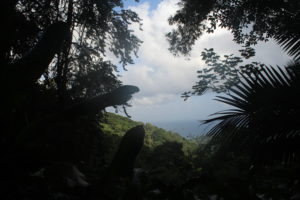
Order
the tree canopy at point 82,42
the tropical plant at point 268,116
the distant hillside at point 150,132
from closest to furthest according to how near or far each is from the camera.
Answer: the tropical plant at point 268,116
the tree canopy at point 82,42
the distant hillside at point 150,132

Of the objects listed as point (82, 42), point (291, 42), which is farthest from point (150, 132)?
point (291, 42)

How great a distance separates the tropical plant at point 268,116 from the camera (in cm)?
175

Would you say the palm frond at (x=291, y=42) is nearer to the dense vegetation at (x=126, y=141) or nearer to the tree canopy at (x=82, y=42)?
the dense vegetation at (x=126, y=141)

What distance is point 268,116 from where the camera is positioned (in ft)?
5.92

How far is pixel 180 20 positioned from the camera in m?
7.90

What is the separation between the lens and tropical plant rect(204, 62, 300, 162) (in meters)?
1.75

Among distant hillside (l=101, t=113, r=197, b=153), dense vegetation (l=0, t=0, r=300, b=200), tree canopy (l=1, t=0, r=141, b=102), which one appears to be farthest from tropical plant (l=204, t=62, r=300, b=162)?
distant hillside (l=101, t=113, r=197, b=153)

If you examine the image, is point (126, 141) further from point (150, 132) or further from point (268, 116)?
point (150, 132)

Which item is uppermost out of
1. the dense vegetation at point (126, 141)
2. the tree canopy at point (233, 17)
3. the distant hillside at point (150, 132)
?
the tree canopy at point (233, 17)

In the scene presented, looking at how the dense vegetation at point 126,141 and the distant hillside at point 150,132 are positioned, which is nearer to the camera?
the dense vegetation at point 126,141

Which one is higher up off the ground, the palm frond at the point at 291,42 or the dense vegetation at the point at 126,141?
the palm frond at the point at 291,42

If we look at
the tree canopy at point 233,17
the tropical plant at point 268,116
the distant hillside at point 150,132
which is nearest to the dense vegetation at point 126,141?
the tropical plant at point 268,116

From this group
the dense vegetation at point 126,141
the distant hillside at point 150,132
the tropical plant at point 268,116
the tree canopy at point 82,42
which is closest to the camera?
the dense vegetation at point 126,141

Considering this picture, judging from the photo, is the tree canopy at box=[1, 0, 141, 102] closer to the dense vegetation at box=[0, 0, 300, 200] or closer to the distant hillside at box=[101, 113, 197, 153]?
the dense vegetation at box=[0, 0, 300, 200]
